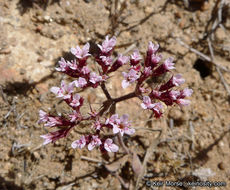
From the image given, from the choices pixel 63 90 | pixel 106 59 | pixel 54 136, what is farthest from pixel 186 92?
pixel 54 136

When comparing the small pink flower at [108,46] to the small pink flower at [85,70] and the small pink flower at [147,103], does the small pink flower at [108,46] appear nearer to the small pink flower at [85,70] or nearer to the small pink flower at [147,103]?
the small pink flower at [85,70]

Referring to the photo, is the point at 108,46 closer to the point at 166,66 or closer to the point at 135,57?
the point at 135,57

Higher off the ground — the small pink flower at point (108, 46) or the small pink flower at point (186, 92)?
the small pink flower at point (108, 46)

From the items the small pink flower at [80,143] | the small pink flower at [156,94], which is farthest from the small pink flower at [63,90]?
the small pink flower at [156,94]

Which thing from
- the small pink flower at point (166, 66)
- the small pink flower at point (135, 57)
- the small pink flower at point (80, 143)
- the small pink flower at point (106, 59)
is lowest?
the small pink flower at point (80, 143)

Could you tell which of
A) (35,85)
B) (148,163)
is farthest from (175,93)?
(35,85)
